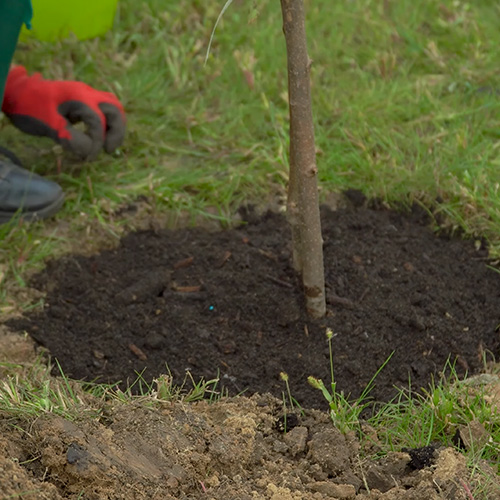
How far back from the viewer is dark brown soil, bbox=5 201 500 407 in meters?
2.35

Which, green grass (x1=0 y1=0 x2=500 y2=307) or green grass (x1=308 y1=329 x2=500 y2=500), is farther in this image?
green grass (x1=0 y1=0 x2=500 y2=307)

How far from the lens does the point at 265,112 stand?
341 centimetres

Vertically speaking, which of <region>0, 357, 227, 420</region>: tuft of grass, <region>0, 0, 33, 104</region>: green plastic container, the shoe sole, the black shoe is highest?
<region>0, 0, 33, 104</region>: green plastic container

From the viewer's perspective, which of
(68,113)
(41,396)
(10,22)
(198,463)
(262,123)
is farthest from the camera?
(262,123)

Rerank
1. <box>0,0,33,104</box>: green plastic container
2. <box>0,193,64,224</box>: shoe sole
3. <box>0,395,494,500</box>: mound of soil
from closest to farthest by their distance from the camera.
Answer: <box>0,395,494,500</box>: mound of soil < <box>0,0,33,104</box>: green plastic container < <box>0,193,64,224</box>: shoe sole

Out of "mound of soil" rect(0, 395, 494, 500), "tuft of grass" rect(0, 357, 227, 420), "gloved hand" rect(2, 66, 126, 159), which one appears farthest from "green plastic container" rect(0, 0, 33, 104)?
"mound of soil" rect(0, 395, 494, 500)

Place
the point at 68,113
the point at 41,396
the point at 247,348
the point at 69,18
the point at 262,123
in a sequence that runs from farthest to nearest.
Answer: the point at 69,18
the point at 262,123
the point at 68,113
the point at 247,348
the point at 41,396

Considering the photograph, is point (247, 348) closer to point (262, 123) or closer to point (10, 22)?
point (262, 123)

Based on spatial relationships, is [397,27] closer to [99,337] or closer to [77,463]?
[99,337]

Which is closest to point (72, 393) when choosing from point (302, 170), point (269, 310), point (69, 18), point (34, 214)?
point (269, 310)

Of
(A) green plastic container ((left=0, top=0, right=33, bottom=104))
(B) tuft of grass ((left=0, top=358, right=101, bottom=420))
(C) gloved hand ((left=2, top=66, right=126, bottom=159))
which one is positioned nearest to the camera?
(B) tuft of grass ((left=0, top=358, right=101, bottom=420))

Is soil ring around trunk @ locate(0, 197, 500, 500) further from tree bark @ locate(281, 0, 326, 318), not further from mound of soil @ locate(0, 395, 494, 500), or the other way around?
tree bark @ locate(281, 0, 326, 318)

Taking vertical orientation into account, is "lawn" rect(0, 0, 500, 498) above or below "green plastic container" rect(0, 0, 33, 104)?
below

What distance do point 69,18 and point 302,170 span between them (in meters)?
1.92
